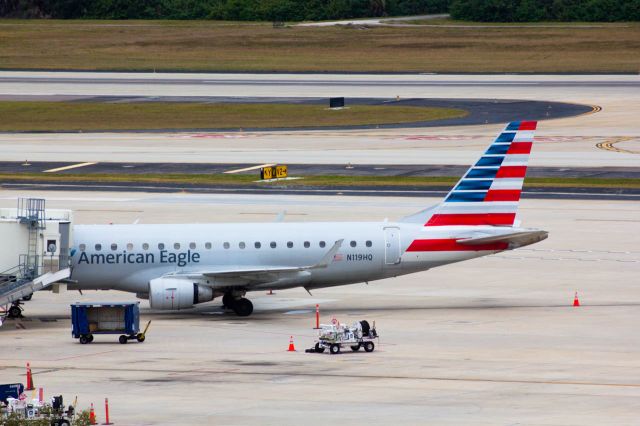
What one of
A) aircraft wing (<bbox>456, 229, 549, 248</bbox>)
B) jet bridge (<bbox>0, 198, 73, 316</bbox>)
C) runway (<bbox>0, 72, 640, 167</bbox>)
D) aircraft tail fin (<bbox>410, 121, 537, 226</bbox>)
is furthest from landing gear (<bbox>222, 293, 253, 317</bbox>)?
runway (<bbox>0, 72, 640, 167</bbox>)

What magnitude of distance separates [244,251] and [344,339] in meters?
9.40

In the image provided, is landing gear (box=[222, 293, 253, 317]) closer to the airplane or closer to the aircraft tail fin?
the airplane

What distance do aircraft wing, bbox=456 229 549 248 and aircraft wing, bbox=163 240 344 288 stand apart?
5.46m

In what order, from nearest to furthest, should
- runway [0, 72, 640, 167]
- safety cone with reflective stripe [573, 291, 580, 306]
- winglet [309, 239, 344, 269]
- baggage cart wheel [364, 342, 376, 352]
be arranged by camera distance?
baggage cart wheel [364, 342, 376, 352]
winglet [309, 239, 344, 269]
safety cone with reflective stripe [573, 291, 580, 306]
runway [0, 72, 640, 167]

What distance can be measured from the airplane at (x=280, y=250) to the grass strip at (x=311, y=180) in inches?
1276

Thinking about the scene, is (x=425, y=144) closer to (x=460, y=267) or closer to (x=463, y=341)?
(x=460, y=267)

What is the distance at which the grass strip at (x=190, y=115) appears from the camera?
388 ft

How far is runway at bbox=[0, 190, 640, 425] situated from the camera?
3478cm

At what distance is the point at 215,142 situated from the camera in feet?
351

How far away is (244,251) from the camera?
51281 mm

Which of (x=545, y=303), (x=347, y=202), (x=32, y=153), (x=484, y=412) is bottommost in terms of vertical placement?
(x=484, y=412)

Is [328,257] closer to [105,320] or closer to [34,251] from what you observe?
[105,320]

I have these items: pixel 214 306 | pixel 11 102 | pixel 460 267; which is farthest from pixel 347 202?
pixel 11 102

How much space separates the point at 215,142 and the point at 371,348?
215 ft
